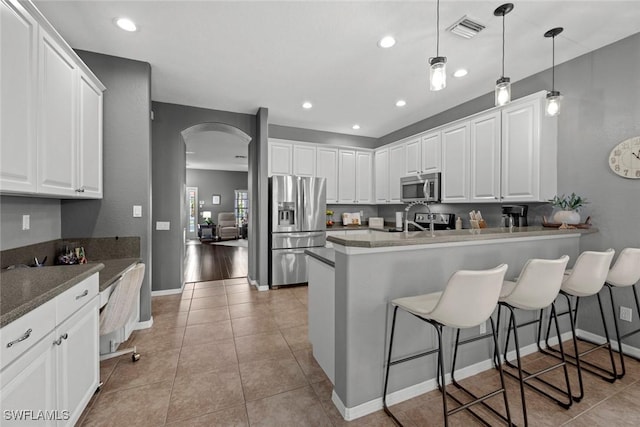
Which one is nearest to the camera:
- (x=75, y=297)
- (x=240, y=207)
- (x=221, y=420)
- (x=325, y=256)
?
(x=75, y=297)

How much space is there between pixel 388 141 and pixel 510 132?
2.62 m

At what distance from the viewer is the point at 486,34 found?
2.36m

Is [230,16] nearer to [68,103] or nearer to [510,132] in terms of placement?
[68,103]

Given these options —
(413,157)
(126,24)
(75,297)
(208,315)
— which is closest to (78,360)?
(75,297)

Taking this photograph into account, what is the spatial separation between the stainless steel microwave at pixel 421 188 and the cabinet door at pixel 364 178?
839 millimetres

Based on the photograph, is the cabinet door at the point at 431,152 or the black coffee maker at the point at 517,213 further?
the cabinet door at the point at 431,152

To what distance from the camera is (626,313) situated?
2.44 m

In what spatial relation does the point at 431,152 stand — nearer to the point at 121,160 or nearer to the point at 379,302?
the point at 379,302

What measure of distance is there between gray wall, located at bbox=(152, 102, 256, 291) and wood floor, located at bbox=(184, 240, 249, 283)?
91cm

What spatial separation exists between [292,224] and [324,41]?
2641 millimetres

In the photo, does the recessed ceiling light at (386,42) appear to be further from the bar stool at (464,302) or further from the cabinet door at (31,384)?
the cabinet door at (31,384)

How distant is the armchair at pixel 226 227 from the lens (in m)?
10.2

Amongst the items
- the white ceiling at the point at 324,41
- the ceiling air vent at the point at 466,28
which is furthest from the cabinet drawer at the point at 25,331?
the ceiling air vent at the point at 466,28

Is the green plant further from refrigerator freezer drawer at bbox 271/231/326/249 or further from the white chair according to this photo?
the white chair
